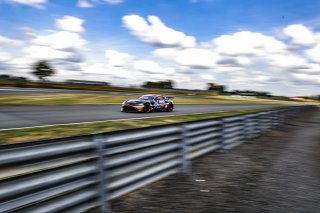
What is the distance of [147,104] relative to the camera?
58.3ft

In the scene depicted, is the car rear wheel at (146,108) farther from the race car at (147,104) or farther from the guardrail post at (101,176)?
the guardrail post at (101,176)

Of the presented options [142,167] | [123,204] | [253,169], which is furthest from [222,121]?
[123,204]

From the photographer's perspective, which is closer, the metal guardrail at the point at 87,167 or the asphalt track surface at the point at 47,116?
the metal guardrail at the point at 87,167

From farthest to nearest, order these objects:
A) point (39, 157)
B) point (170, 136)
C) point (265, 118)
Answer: point (265, 118) → point (170, 136) → point (39, 157)

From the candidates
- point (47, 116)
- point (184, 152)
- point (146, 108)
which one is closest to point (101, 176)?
point (184, 152)

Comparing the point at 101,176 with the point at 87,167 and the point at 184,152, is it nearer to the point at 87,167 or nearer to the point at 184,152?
the point at 87,167

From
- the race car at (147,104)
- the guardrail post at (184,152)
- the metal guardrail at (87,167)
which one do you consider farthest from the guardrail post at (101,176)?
the race car at (147,104)

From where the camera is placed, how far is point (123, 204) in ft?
12.4

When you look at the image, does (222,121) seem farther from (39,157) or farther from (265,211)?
(39,157)

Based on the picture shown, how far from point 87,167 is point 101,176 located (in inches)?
8.6

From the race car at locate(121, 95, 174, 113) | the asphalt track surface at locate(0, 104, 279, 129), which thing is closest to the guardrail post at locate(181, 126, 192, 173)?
the asphalt track surface at locate(0, 104, 279, 129)

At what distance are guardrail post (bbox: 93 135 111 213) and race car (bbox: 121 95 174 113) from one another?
13.5 m

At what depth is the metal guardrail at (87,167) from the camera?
110 inches

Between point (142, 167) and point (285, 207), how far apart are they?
76.1 inches
